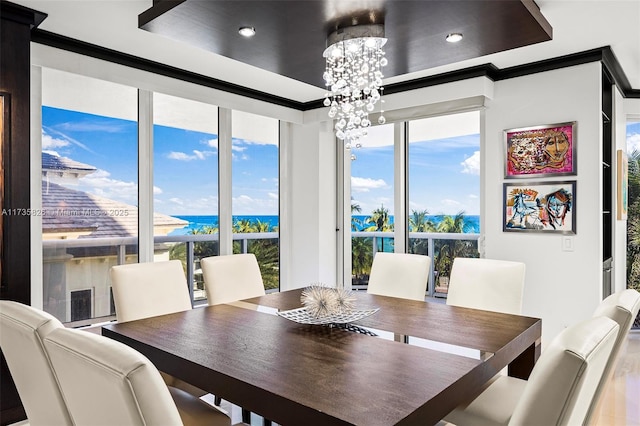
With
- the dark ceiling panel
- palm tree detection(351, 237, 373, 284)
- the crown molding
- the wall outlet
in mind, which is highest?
the crown molding

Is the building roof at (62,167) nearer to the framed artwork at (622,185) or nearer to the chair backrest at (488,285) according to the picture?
the chair backrest at (488,285)

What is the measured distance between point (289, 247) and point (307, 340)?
3278mm

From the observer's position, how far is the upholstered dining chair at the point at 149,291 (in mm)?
2400

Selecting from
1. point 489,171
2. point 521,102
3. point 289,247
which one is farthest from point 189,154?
point 521,102

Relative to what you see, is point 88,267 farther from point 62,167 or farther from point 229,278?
point 229,278

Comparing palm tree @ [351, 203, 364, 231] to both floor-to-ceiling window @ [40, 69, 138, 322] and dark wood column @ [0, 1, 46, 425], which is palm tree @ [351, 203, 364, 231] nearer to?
floor-to-ceiling window @ [40, 69, 138, 322]

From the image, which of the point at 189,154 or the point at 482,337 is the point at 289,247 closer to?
the point at 189,154

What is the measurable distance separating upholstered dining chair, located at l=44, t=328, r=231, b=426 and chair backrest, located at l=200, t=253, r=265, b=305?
69.8 inches

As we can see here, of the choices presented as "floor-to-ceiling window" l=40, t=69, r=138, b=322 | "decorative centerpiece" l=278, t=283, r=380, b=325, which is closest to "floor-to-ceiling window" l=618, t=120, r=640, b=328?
"decorative centerpiece" l=278, t=283, r=380, b=325

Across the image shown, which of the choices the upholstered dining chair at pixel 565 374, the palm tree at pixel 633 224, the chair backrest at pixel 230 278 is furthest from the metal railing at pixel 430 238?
the upholstered dining chair at pixel 565 374

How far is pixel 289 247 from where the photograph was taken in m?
5.07

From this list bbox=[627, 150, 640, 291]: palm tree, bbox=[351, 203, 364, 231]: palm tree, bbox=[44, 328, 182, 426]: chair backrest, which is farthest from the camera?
bbox=[351, 203, 364, 231]: palm tree

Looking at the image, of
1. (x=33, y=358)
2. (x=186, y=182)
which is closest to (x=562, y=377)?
(x=33, y=358)

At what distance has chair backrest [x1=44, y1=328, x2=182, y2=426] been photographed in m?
0.86
